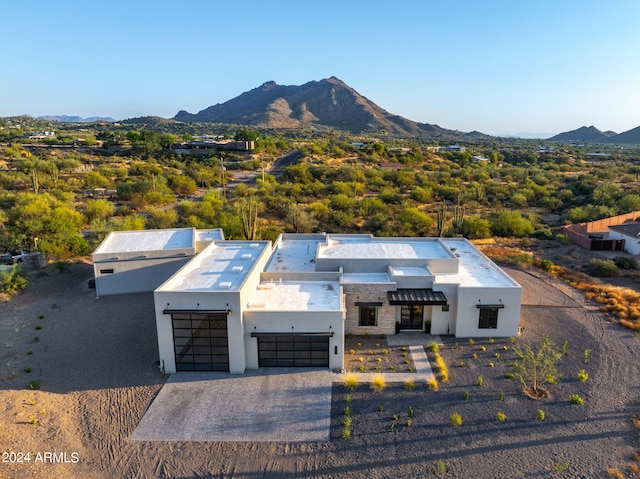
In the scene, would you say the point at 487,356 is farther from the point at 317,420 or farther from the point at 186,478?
the point at 186,478

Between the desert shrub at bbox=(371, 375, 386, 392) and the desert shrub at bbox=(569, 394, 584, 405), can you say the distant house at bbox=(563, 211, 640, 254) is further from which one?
the desert shrub at bbox=(371, 375, 386, 392)

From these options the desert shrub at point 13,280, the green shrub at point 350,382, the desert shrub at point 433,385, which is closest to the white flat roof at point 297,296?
the green shrub at point 350,382

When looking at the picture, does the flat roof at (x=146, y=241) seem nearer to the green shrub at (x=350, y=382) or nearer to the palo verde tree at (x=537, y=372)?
the green shrub at (x=350, y=382)

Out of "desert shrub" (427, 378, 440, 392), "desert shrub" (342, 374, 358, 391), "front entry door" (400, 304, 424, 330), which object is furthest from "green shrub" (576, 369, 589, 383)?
"desert shrub" (342, 374, 358, 391)

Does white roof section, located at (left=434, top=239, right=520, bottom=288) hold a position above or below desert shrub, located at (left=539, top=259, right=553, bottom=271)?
above

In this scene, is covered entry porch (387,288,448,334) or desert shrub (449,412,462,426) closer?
desert shrub (449,412,462,426)

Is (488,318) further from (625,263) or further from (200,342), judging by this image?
(625,263)

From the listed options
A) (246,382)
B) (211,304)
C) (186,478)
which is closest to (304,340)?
(246,382)
